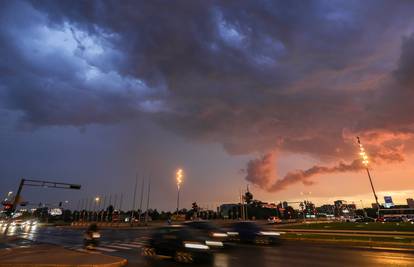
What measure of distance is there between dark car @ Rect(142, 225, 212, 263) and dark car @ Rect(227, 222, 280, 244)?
10541mm

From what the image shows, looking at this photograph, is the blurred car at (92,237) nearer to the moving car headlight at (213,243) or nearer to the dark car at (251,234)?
the moving car headlight at (213,243)

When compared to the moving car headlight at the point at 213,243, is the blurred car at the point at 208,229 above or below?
above

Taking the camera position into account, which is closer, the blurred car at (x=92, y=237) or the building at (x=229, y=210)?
the blurred car at (x=92, y=237)

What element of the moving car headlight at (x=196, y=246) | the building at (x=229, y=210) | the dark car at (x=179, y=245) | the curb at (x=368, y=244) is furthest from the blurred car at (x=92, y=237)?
the building at (x=229, y=210)

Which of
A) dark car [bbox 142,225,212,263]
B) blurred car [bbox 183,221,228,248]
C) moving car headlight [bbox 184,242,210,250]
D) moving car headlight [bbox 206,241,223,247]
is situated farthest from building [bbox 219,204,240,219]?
moving car headlight [bbox 184,242,210,250]

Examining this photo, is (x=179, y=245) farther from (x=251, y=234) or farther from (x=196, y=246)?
(x=251, y=234)

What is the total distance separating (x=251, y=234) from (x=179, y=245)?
11281mm

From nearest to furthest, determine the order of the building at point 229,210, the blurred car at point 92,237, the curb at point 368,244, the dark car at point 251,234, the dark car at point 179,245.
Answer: the dark car at point 179,245 < the curb at point 368,244 < the blurred car at point 92,237 < the dark car at point 251,234 < the building at point 229,210

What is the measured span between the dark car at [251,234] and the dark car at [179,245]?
10.5m

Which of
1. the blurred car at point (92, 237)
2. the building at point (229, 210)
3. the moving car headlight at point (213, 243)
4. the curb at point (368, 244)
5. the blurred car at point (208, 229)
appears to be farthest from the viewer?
the building at point (229, 210)

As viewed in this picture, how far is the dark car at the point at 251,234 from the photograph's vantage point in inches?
880

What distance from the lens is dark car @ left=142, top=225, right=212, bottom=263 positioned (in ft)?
41.6

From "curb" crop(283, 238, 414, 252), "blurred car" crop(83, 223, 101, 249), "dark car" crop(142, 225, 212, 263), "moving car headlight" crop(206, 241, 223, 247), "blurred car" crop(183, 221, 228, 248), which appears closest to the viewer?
"dark car" crop(142, 225, 212, 263)

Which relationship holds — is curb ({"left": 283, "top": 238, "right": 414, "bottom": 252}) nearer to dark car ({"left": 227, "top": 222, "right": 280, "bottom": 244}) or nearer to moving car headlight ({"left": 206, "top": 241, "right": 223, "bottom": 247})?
dark car ({"left": 227, "top": 222, "right": 280, "bottom": 244})
